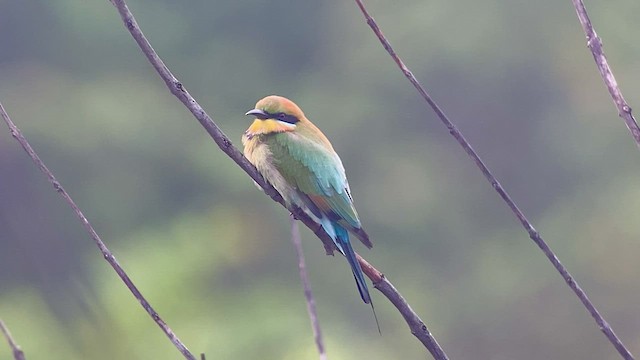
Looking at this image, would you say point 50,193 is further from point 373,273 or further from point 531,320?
point 373,273

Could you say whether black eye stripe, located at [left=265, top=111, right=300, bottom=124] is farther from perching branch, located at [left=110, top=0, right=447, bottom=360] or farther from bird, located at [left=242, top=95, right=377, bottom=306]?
perching branch, located at [left=110, top=0, right=447, bottom=360]

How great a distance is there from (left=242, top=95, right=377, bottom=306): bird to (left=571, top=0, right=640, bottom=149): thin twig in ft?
3.45

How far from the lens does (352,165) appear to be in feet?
32.2

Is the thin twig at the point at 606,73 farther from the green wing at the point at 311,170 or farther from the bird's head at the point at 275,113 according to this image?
the bird's head at the point at 275,113

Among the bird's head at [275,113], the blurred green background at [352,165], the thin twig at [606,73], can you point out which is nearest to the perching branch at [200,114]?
the thin twig at [606,73]

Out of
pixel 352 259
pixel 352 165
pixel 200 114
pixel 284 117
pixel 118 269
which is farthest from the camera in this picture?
pixel 352 165

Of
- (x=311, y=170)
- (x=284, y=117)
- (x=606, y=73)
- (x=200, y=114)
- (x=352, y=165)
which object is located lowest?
(x=606, y=73)

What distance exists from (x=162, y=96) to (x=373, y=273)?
892 centimetres

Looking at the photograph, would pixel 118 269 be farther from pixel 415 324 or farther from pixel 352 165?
pixel 352 165

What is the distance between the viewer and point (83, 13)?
10.6 metres

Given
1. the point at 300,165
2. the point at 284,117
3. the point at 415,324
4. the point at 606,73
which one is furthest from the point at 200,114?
the point at 284,117

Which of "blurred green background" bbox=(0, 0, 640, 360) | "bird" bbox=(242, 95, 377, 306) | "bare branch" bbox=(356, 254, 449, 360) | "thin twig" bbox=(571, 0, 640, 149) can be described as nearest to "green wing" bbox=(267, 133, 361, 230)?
"bird" bbox=(242, 95, 377, 306)

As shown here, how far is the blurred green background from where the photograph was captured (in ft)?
26.7

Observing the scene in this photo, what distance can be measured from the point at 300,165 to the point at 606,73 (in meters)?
1.29
